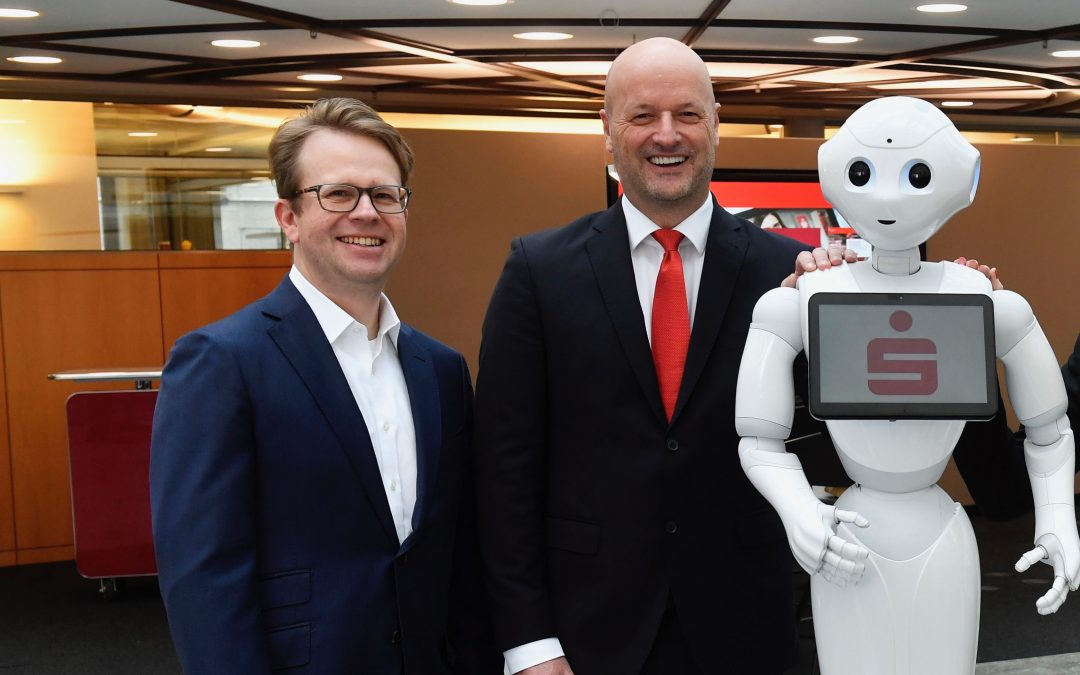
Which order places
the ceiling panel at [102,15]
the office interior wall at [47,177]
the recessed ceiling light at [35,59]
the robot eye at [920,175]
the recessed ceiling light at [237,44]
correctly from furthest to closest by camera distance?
the office interior wall at [47,177] < the recessed ceiling light at [35,59] < the recessed ceiling light at [237,44] < the ceiling panel at [102,15] < the robot eye at [920,175]

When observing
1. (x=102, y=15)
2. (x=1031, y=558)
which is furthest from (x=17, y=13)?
(x=1031, y=558)

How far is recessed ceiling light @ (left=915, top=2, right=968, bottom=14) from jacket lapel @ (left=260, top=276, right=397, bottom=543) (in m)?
4.33

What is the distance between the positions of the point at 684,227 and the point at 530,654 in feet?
2.71

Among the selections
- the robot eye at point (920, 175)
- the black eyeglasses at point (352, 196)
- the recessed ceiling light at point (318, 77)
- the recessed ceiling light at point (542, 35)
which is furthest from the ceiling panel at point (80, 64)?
the robot eye at point (920, 175)

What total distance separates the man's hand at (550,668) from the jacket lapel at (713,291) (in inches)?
19.2

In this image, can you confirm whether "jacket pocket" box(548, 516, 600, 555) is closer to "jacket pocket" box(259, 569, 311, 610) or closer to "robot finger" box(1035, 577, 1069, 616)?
"jacket pocket" box(259, 569, 311, 610)

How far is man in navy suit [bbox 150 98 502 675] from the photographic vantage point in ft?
5.58

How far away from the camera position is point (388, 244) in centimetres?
188

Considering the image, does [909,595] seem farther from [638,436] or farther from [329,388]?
[329,388]

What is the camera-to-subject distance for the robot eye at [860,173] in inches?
68.6

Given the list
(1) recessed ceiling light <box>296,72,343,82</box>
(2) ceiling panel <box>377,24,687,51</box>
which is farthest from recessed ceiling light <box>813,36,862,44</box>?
(1) recessed ceiling light <box>296,72,343,82</box>

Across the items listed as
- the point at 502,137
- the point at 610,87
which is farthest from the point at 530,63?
the point at 610,87

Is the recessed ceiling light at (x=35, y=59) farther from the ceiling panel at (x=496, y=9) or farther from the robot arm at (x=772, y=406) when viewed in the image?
the robot arm at (x=772, y=406)

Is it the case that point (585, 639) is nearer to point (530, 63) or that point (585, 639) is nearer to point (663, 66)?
point (663, 66)
